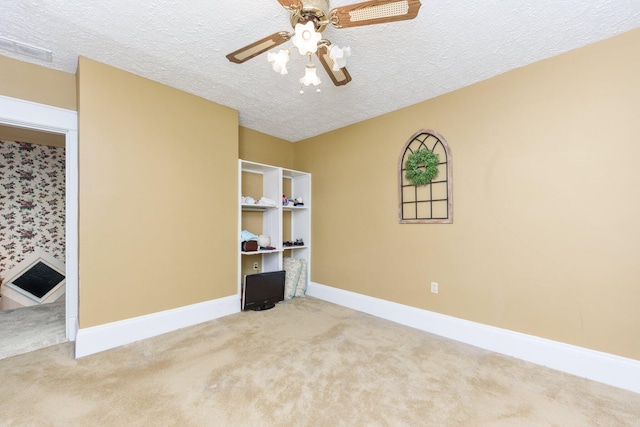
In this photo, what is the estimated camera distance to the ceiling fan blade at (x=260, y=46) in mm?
1497

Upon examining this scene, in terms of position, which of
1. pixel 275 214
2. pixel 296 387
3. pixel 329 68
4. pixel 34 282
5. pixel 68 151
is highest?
pixel 329 68

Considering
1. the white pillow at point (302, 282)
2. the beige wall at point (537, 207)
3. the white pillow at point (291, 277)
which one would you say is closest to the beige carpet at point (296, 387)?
the beige wall at point (537, 207)

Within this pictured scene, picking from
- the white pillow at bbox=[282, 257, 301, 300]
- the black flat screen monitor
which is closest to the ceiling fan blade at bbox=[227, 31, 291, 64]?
the black flat screen monitor

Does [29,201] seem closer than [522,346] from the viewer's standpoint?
No

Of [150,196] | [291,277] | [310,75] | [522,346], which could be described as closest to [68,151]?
[150,196]

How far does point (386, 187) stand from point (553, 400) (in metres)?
2.24

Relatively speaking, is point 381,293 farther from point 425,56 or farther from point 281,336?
point 425,56

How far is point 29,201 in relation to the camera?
3.69 metres

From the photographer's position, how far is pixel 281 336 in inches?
101

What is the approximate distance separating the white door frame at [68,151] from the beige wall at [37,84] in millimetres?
67

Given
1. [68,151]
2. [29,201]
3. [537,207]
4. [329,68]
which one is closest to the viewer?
[329,68]

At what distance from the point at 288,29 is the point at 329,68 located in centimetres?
44

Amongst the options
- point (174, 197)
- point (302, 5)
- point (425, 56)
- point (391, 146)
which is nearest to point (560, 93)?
point (425, 56)

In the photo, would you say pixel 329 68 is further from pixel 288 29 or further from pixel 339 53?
pixel 288 29
